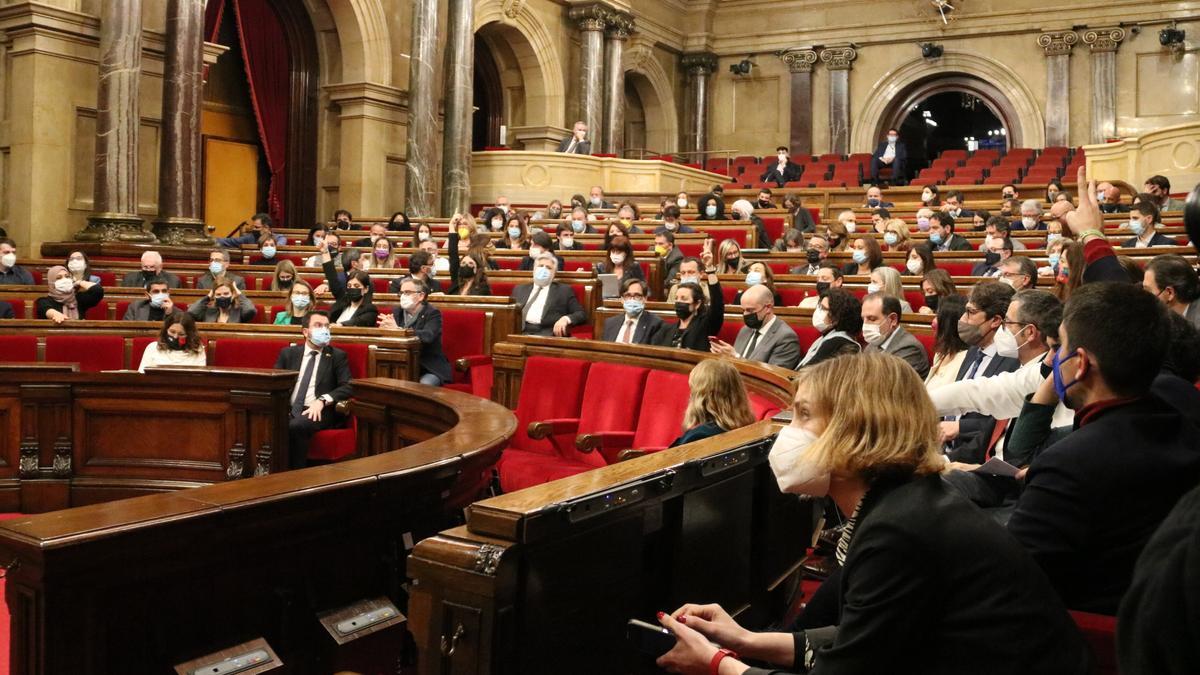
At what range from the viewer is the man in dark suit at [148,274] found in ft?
26.8

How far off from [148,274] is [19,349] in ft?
8.47

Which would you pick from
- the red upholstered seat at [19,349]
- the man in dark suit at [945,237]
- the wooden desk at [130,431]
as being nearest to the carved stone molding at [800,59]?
the man in dark suit at [945,237]

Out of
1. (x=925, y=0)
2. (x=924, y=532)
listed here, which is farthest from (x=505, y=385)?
(x=925, y=0)

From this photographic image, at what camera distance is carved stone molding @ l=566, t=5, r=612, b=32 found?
1791 cm

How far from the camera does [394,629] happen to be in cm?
251

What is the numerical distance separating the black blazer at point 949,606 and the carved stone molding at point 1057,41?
18735 mm

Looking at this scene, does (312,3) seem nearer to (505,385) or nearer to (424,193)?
(424,193)

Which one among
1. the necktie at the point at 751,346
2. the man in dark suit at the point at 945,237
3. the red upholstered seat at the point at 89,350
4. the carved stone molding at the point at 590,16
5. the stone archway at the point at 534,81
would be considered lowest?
the red upholstered seat at the point at 89,350

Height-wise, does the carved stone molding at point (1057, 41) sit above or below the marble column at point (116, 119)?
above

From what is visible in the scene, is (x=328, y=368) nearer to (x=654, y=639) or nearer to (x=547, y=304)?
(x=547, y=304)

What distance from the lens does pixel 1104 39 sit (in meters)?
17.8

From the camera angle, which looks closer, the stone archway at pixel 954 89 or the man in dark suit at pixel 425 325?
the man in dark suit at pixel 425 325

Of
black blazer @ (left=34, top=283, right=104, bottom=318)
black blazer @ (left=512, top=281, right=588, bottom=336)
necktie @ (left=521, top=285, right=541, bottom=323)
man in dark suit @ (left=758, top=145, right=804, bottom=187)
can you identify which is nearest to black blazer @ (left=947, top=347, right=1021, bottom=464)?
black blazer @ (left=512, top=281, right=588, bottom=336)

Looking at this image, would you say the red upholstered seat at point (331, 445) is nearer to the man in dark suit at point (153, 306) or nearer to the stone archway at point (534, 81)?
the man in dark suit at point (153, 306)
